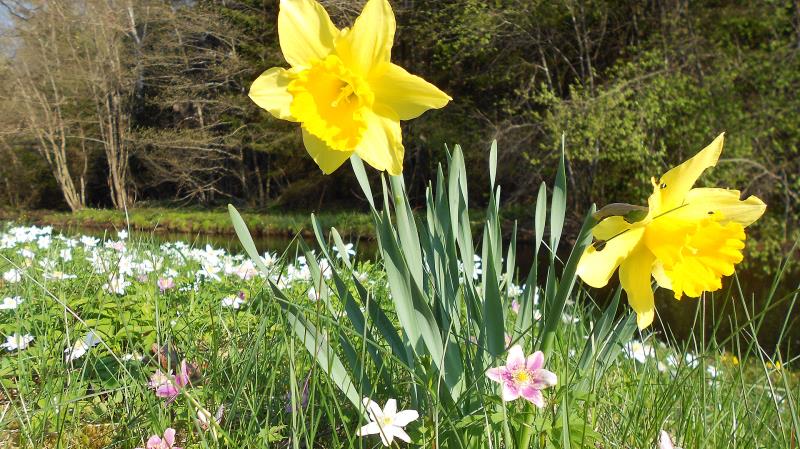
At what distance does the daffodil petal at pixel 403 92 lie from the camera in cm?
77

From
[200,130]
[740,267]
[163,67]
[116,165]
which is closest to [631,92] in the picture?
[740,267]

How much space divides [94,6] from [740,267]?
14724mm

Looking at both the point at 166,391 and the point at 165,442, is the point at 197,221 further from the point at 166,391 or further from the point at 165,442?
the point at 165,442

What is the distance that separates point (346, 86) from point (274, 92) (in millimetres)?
97

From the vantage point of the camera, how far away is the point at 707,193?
32.6 inches

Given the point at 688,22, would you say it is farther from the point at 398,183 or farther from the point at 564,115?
the point at 398,183

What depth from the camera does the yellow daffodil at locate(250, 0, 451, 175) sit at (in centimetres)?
77

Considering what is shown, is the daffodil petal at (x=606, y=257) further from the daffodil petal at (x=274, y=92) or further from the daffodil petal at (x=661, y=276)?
the daffodil petal at (x=274, y=92)

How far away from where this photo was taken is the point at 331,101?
0.79m

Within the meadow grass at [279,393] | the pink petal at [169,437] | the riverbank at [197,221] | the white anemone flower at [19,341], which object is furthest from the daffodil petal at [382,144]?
the riverbank at [197,221]

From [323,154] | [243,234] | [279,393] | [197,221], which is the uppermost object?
[323,154]

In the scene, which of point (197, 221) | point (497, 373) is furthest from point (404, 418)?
point (197, 221)

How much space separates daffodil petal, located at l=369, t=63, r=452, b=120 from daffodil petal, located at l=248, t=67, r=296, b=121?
117mm

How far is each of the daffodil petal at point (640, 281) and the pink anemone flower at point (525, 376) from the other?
139mm
